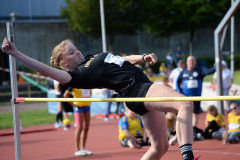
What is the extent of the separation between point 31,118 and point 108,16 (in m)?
17.6

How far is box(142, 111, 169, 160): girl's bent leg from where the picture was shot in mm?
3318

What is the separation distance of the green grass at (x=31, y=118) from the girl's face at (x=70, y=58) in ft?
27.7

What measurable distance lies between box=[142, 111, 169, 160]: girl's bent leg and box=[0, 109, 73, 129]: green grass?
8700mm

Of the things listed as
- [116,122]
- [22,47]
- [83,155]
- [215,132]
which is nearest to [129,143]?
[83,155]

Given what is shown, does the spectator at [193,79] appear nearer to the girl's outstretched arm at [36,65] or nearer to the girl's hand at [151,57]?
the girl's hand at [151,57]

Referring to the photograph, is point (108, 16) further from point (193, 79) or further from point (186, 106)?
point (186, 106)

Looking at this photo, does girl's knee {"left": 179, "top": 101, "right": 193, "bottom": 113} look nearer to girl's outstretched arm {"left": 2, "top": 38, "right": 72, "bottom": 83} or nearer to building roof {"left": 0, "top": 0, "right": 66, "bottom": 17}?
girl's outstretched arm {"left": 2, "top": 38, "right": 72, "bottom": 83}

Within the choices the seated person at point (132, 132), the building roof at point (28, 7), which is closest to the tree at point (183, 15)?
the building roof at point (28, 7)

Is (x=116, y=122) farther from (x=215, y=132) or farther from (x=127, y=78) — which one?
(x=127, y=78)

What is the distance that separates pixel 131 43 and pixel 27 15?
35.5 feet

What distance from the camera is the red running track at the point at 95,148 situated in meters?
6.02

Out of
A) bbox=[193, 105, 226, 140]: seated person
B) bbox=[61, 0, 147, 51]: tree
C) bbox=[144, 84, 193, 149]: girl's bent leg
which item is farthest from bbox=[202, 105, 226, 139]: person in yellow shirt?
bbox=[61, 0, 147, 51]: tree

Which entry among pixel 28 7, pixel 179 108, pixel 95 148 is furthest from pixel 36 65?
pixel 28 7

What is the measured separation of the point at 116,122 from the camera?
11039 millimetres
